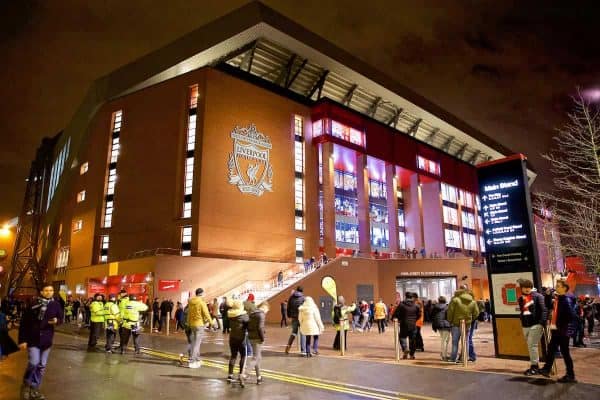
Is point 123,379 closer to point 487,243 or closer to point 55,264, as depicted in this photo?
point 487,243

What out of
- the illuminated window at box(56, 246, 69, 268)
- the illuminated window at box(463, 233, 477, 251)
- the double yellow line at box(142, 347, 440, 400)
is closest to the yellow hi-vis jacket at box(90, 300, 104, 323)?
the double yellow line at box(142, 347, 440, 400)

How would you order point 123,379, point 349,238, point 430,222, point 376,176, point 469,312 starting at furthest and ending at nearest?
point 430,222 → point 376,176 → point 349,238 → point 469,312 → point 123,379

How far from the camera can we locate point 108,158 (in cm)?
4028

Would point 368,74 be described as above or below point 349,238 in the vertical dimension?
Result: above

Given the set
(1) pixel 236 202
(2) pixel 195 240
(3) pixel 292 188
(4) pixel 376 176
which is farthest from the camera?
(4) pixel 376 176

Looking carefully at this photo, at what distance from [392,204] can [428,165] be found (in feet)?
30.3

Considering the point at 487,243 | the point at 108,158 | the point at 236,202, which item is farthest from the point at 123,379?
the point at 108,158

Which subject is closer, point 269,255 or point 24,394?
point 24,394

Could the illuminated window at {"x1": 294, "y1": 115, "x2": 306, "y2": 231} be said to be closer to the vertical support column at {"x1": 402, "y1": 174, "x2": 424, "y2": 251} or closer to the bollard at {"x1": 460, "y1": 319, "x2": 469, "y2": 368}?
the vertical support column at {"x1": 402, "y1": 174, "x2": 424, "y2": 251}

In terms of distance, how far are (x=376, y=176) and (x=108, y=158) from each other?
94.6 ft

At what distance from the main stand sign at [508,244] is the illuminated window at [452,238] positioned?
45.0 m

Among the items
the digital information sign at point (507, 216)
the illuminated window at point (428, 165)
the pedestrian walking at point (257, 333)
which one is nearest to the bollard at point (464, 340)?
the digital information sign at point (507, 216)

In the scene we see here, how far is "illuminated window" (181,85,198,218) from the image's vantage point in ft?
113

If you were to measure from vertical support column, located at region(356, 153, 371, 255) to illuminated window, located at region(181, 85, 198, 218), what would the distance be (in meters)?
17.3
